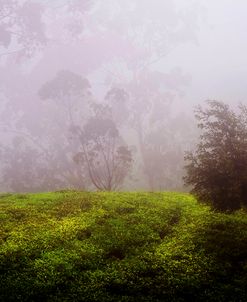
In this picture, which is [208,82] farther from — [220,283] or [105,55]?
[220,283]

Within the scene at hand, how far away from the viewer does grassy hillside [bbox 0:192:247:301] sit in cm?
855

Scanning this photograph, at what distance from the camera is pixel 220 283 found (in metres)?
8.77

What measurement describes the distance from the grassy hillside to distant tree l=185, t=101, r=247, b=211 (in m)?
0.87

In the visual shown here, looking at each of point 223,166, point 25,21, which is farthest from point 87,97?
point 223,166

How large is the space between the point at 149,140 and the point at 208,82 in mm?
41632

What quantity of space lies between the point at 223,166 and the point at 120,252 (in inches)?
140

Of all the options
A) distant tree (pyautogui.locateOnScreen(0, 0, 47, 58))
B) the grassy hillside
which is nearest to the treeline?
distant tree (pyautogui.locateOnScreen(0, 0, 47, 58))

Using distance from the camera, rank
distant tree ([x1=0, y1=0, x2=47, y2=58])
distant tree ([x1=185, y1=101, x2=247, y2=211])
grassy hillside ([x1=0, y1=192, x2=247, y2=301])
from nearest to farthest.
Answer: grassy hillside ([x1=0, y1=192, x2=247, y2=301]), distant tree ([x1=185, y1=101, x2=247, y2=211]), distant tree ([x1=0, y1=0, x2=47, y2=58])

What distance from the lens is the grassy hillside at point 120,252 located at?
8.55 m

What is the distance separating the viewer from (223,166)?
1124 cm

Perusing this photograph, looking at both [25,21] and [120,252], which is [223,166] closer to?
[120,252]

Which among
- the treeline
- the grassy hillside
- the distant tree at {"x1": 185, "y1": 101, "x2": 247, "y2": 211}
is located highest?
the treeline

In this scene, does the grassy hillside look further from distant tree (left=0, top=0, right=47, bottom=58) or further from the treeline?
distant tree (left=0, top=0, right=47, bottom=58)

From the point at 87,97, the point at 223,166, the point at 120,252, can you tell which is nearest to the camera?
the point at 120,252
